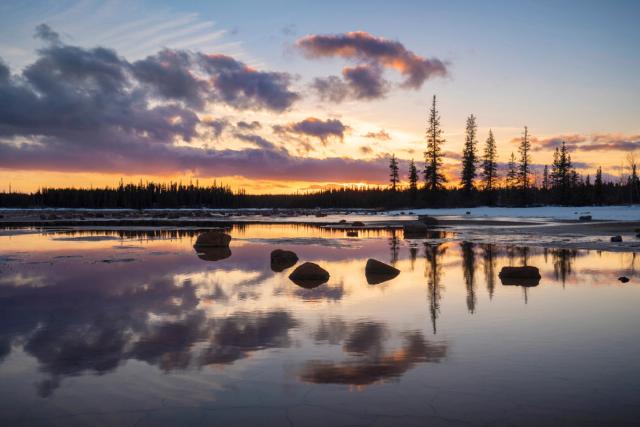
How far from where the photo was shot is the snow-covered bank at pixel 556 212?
49.3m

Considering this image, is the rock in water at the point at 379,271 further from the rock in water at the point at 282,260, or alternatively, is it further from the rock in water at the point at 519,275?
the rock in water at the point at 282,260

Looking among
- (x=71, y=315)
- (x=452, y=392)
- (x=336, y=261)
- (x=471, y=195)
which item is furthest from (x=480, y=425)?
(x=471, y=195)

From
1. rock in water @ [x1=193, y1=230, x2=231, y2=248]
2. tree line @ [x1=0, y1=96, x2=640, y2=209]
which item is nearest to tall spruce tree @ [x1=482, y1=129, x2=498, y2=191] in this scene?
tree line @ [x1=0, y1=96, x2=640, y2=209]

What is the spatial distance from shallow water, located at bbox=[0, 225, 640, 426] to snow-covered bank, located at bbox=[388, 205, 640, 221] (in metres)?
38.6

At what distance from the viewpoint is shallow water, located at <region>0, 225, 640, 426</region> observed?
5648 millimetres

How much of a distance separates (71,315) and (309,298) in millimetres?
5456

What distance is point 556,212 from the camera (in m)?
58.5

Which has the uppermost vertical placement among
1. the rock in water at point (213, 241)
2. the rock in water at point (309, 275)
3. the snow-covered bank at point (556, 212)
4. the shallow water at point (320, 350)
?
the snow-covered bank at point (556, 212)

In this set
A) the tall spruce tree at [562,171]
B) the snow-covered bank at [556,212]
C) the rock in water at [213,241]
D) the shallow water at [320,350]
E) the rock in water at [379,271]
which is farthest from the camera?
the tall spruce tree at [562,171]

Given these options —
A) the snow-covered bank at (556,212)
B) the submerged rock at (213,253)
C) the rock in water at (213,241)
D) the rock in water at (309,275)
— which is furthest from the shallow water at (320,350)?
the snow-covered bank at (556,212)

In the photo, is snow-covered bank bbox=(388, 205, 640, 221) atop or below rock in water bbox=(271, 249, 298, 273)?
Result: atop

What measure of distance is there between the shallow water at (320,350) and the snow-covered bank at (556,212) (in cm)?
3863

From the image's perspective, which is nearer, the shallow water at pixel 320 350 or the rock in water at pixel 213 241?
the shallow water at pixel 320 350

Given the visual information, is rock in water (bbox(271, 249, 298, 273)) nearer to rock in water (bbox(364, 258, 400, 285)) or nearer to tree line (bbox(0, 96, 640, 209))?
rock in water (bbox(364, 258, 400, 285))
